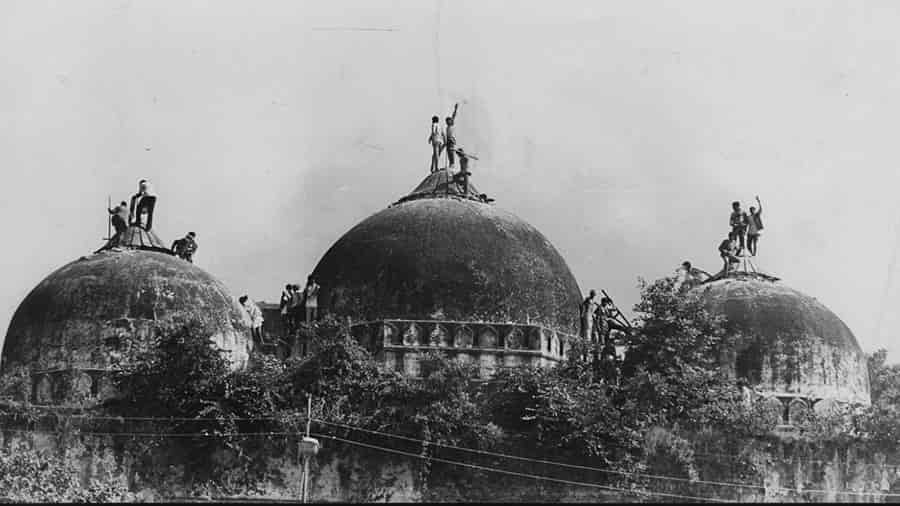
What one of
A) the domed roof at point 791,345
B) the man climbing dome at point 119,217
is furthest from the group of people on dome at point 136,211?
the domed roof at point 791,345

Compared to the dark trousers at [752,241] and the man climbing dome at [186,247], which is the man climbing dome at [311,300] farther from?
the dark trousers at [752,241]

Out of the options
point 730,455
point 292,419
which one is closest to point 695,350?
point 730,455

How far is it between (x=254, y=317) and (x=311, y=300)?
111 centimetres

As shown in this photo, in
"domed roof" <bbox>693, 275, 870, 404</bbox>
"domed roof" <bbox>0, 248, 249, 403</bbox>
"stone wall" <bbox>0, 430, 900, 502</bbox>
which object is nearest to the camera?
"stone wall" <bbox>0, 430, 900, 502</bbox>

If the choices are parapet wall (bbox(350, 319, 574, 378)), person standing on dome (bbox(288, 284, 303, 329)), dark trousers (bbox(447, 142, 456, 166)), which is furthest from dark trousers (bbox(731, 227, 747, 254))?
person standing on dome (bbox(288, 284, 303, 329))

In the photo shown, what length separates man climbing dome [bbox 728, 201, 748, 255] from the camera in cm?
3109

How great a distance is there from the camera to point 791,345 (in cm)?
2856

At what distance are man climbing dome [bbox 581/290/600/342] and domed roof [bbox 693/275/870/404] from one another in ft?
6.93

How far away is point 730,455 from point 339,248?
872 centimetres

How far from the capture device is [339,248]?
30344 millimetres

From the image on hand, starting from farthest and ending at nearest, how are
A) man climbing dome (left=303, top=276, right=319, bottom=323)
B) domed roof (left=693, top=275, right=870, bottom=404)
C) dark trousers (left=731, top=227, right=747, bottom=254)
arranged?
dark trousers (left=731, top=227, right=747, bottom=254) < man climbing dome (left=303, top=276, right=319, bottom=323) < domed roof (left=693, top=275, right=870, bottom=404)

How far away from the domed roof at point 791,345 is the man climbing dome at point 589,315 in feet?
6.93

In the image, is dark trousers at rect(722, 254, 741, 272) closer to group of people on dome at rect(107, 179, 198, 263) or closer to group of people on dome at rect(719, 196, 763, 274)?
group of people on dome at rect(719, 196, 763, 274)

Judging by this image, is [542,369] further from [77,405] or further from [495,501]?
[77,405]
